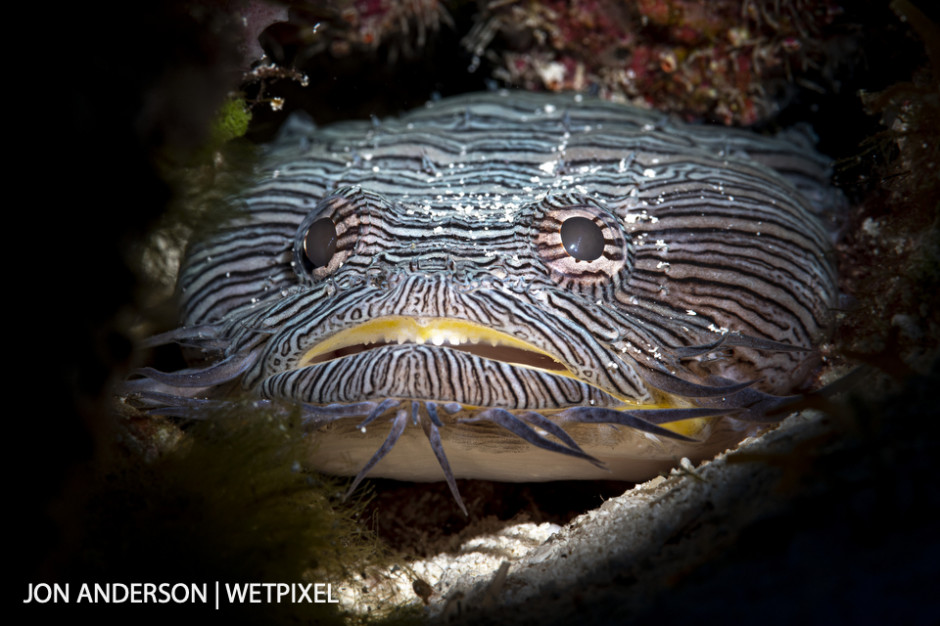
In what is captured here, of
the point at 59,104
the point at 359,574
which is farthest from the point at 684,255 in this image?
the point at 59,104

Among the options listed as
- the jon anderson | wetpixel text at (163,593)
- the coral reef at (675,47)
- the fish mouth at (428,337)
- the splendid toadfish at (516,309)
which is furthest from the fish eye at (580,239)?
the coral reef at (675,47)

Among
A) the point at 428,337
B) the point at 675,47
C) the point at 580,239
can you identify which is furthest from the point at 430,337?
the point at 675,47

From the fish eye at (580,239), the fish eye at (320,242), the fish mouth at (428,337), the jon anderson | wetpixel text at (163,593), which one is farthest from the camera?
the fish eye at (320,242)

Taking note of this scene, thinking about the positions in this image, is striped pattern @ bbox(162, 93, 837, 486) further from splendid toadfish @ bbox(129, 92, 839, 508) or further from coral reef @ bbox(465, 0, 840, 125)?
coral reef @ bbox(465, 0, 840, 125)

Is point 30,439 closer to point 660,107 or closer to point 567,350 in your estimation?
point 567,350

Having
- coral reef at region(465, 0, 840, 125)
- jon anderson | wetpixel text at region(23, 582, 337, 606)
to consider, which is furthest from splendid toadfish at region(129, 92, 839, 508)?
coral reef at region(465, 0, 840, 125)

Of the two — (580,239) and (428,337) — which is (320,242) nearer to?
(428,337)

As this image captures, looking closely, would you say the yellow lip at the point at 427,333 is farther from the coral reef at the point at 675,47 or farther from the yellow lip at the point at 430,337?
the coral reef at the point at 675,47
